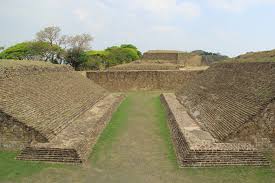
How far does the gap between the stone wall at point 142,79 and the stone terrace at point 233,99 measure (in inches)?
387

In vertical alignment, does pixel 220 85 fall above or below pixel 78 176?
above

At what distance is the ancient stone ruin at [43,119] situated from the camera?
767 centimetres

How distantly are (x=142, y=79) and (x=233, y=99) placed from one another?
48.4 ft

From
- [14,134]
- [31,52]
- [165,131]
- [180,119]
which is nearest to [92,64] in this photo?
[31,52]

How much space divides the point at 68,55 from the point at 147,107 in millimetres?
22994

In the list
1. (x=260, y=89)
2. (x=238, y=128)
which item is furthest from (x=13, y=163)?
(x=260, y=89)

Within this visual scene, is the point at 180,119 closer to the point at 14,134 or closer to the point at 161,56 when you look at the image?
the point at 14,134

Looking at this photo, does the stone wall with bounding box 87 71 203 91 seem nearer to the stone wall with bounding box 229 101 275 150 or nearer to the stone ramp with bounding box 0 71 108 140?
the stone ramp with bounding box 0 71 108 140

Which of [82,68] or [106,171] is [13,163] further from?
[82,68]

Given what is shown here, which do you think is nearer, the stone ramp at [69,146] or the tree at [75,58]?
the stone ramp at [69,146]

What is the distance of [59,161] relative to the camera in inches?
294

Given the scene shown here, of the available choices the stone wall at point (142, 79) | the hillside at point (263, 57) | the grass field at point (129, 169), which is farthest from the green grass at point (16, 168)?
the stone wall at point (142, 79)

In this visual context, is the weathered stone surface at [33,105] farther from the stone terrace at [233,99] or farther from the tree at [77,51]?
the tree at [77,51]

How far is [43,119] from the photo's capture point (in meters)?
9.07
